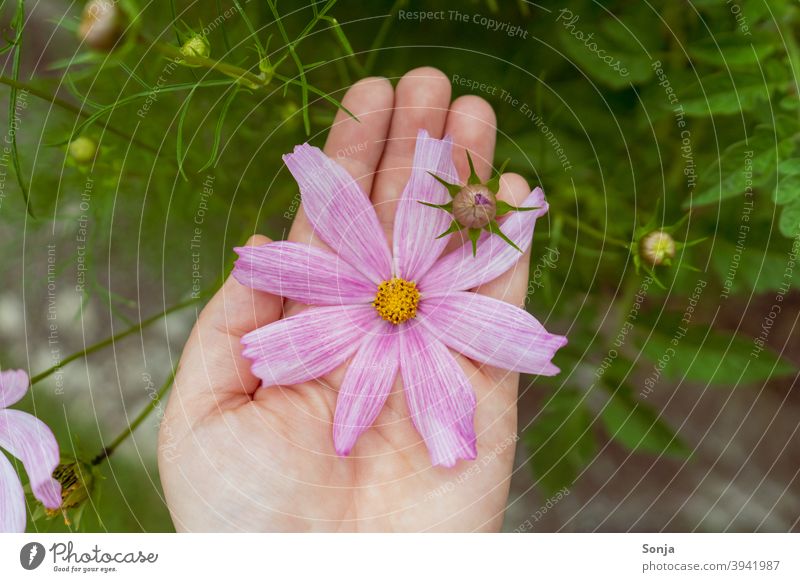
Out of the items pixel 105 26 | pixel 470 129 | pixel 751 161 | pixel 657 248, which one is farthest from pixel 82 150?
pixel 751 161

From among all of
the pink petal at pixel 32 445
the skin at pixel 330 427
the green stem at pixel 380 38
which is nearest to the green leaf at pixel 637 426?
the skin at pixel 330 427

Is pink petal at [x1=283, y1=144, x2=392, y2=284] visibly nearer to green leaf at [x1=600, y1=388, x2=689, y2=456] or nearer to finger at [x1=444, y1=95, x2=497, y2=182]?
finger at [x1=444, y1=95, x2=497, y2=182]

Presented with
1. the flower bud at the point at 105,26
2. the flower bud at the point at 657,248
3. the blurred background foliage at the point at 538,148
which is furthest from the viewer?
the blurred background foliage at the point at 538,148

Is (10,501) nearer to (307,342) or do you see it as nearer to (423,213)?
(307,342)

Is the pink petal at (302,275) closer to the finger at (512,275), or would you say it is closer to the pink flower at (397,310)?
the pink flower at (397,310)

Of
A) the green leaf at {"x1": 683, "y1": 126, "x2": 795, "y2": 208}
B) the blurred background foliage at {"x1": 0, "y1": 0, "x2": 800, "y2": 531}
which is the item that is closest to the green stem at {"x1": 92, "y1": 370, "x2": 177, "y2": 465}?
the blurred background foliage at {"x1": 0, "y1": 0, "x2": 800, "y2": 531}

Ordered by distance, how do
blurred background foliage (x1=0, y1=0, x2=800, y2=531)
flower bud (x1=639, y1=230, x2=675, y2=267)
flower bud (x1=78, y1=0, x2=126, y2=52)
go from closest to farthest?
flower bud (x1=78, y1=0, x2=126, y2=52) → flower bud (x1=639, y1=230, x2=675, y2=267) → blurred background foliage (x1=0, y1=0, x2=800, y2=531)

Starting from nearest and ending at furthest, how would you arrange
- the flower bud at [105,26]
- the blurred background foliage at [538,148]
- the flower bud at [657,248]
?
the flower bud at [105,26] → the flower bud at [657,248] → the blurred background foliage at [538,148]
